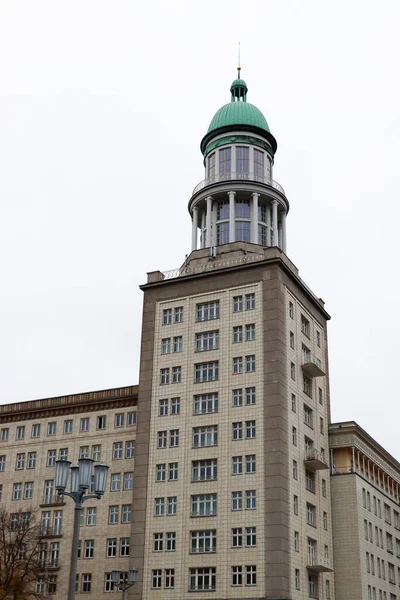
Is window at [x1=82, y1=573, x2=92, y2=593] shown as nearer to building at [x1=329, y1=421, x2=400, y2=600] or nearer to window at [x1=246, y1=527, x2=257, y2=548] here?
window at [x1=246, y1=527, x2=257, y2=548]

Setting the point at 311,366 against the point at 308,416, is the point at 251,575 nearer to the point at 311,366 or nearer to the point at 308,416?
the point at 308,416

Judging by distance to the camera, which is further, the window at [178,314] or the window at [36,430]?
the window at [36,430]

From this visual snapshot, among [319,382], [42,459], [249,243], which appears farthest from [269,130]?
[42,459]

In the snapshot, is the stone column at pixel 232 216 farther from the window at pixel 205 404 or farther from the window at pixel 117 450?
the window at pixel 117 450

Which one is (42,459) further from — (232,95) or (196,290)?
(232,95)

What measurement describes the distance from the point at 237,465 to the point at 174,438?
6.33 metres

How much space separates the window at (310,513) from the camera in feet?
207

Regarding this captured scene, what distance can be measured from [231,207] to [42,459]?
29.4 meters

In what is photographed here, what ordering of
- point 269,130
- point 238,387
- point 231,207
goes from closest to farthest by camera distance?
1. point 238,387
2. point 231,207
3. point 269,130

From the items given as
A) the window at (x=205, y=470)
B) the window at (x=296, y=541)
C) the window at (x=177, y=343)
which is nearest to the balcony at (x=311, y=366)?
the window at (x=177, y=343)

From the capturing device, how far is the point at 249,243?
72.2 metres

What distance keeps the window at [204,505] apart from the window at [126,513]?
761 cm

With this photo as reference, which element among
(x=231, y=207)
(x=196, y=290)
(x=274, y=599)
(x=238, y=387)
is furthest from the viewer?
(x=231, y=207)

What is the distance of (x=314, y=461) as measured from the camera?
208 ft
